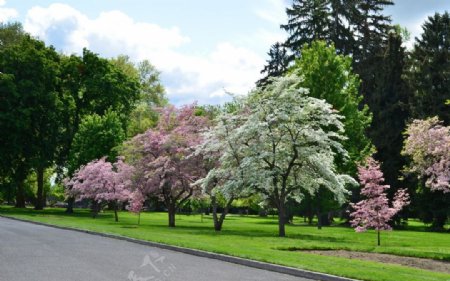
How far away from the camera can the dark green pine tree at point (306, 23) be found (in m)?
56.5

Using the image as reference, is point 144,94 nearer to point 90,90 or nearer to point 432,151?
point 90,90

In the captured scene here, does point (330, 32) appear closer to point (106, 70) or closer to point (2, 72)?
point (106, 70)

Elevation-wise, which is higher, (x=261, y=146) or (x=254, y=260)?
(x=261, y=146)

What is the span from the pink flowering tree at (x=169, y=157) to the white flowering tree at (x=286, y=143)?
609 cm

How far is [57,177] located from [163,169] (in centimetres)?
2839

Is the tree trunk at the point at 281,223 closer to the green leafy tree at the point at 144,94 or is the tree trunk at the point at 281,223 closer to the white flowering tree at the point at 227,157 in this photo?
the white flowering tree at the point at 227,157

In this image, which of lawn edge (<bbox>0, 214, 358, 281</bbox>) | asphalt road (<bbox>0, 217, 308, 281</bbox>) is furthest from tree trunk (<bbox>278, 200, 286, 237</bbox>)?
asphalt road (<bbox>0, 217, 308, 281</bbox>)

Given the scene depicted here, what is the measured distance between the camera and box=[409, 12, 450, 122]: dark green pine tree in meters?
47.2

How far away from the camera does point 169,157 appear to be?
35969mm

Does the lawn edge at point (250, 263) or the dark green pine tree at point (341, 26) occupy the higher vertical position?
the dark green pine tree at point (341, 26)

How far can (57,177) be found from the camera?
197 ft

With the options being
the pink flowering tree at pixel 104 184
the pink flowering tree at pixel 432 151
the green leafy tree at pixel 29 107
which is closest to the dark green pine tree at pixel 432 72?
the pink flowering tree at pixel 432 151

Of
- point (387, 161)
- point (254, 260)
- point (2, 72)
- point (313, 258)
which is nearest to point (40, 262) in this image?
point (254, 260)

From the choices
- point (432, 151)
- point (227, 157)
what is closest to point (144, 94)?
point (227, 157)
